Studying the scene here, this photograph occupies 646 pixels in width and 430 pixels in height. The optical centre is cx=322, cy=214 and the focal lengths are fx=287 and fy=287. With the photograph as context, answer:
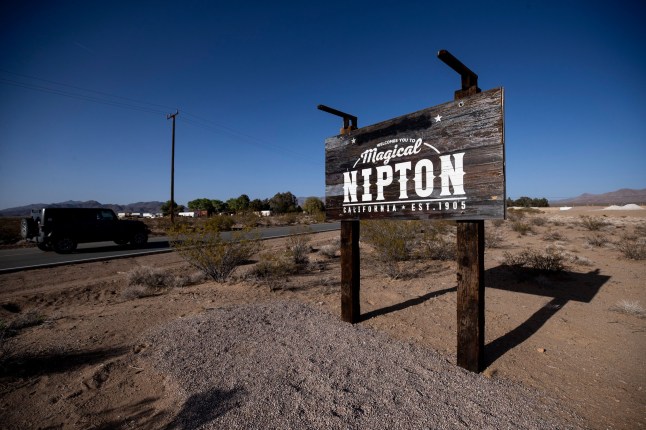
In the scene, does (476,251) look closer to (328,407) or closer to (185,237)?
(328,407)

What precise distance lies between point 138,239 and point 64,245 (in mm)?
2851

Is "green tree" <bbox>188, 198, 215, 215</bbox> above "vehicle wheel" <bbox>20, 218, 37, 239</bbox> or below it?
above

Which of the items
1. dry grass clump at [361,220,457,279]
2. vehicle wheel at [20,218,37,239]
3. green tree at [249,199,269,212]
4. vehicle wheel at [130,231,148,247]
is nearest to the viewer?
dry grass clump at [361,220,457,279]

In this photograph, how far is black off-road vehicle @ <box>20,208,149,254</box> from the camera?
11.8m

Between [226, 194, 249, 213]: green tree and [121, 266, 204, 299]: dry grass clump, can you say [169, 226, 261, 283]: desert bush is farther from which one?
[226, 194, 249, 213]: green tree

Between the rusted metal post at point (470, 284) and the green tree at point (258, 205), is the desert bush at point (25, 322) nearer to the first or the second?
the rusted metal post at point (470, 284)

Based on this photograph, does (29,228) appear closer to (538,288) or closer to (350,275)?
(350,275)

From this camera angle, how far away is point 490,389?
2.77m

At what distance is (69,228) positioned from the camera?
12.2 metres

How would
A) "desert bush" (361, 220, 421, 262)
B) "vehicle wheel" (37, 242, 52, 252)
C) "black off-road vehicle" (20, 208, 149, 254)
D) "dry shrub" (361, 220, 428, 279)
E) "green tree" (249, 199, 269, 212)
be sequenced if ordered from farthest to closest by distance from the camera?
"green tree" (249, 199, 269, 212) < "vehicle wheel" (37, 242, 52, 252) < "black off-road vehicle" (20, 208, 149, 254) < "desert bush" (361, 220, 421, 262) < "dry shrub" (361, 220, 428, 279)

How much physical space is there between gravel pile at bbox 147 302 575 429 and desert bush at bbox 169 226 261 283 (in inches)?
116

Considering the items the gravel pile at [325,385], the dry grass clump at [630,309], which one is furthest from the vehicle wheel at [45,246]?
the dry grass clump at [630,309]

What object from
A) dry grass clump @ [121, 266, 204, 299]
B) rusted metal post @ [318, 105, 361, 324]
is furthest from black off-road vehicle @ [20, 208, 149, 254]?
rusted metal post @ [318, 105, 361, 324]

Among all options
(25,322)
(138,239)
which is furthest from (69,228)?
(25,322)
